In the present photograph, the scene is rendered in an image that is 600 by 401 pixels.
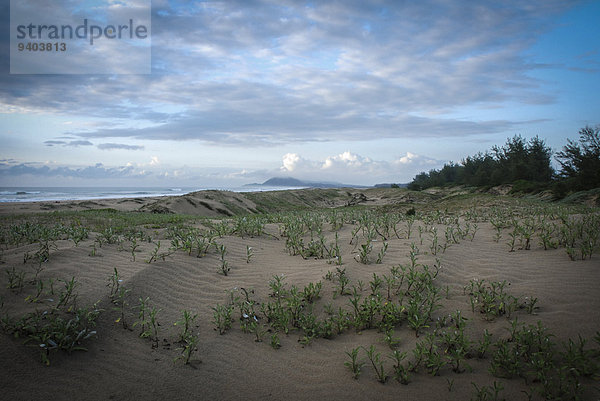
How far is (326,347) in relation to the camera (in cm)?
317

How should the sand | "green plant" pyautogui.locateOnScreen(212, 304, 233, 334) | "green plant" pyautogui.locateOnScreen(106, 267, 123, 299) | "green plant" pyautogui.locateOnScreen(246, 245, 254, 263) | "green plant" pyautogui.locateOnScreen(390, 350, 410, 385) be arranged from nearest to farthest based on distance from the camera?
1. the sand
2. "green plant" pyautogui.locateOnScreen(390, 350, 410, 385)
3. "green plant" pyautogui.locateOnScreen(212, 304, 233, 334)
4. "green plant" pyautogui.locateOnScreen(106, 267, 123, 299)
5. "green plant" pyautogui.locateOnScreen(246, 245, 254, 263)

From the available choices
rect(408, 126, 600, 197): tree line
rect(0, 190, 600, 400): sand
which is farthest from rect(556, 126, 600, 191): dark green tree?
rect(0, 190, 600, 400): sand

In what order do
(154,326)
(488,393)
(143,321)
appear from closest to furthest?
(488,393) → (154,326) → (143,321)

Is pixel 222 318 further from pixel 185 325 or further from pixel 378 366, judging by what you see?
pixel 378 366

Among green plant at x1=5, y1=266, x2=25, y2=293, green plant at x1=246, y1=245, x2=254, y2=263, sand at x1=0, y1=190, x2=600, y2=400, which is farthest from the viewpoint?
green plant at x1=246, y1=245, x2=254, y2=263

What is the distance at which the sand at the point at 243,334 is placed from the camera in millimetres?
2547

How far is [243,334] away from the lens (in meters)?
3.36

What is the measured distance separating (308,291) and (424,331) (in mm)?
1333

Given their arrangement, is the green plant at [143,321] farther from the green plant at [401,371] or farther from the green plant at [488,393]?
the green plant at [488,393]

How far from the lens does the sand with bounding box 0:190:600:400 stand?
8.36ft

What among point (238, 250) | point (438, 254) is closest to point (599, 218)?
point (438, 254)

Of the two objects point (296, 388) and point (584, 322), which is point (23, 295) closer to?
point (296, 388)

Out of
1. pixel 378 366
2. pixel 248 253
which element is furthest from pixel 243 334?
pixel 248 253

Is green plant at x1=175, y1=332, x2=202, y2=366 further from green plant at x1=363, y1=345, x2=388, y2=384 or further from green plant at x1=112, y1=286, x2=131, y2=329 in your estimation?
green plant at x1=363, y1=345, x2=388, y2=384
